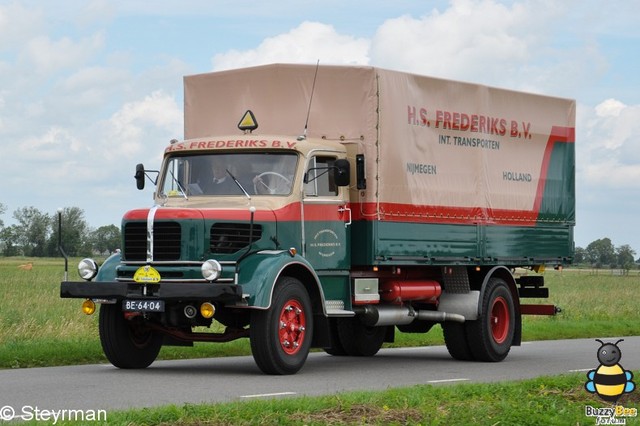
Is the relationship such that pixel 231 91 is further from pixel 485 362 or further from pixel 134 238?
pixel 485 362

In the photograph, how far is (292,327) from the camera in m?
15.6

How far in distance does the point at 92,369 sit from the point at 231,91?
15.6ft

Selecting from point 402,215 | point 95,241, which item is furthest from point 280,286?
point 95,241

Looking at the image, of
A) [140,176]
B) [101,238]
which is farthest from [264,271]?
[101,238]

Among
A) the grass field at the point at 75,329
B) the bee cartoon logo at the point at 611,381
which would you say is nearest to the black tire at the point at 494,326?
the grass field at the point at 75,329

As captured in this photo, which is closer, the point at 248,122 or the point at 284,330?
the point at 284,330

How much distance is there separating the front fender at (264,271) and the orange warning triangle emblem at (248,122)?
270cm

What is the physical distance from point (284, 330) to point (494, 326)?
5.81 m

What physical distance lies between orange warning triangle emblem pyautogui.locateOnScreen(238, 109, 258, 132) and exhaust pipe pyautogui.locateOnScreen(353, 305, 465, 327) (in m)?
2.98

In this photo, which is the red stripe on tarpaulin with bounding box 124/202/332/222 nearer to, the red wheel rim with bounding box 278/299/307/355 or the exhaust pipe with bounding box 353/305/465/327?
the red wheel rim with bounding box 278/299/307/355

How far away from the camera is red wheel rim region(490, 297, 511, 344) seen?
2022 cm

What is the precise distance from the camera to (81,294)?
1572 centimetres

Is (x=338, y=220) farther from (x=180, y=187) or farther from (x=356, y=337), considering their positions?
(x=356, y=337)

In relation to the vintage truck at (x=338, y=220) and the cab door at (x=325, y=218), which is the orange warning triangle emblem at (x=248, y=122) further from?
the cab door at (x=325, y=218)
